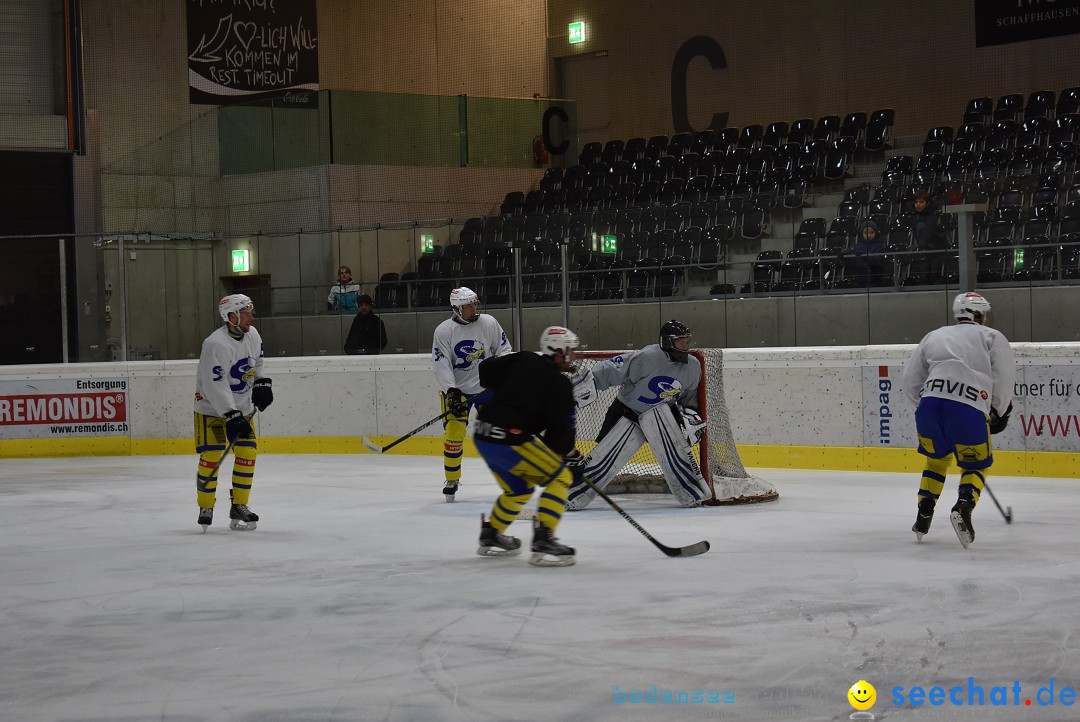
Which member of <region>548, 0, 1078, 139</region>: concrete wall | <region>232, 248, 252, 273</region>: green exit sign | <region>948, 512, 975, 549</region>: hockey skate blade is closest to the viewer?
<region>948, 512, 975, 549</region>: hockey skate blade

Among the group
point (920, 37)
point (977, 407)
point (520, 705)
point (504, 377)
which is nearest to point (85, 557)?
point (504, 377)

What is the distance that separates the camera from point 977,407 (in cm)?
610

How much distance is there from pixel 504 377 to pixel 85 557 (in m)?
2.42

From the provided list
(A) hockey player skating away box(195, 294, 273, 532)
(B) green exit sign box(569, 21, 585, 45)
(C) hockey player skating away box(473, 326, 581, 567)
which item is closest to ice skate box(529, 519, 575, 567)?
(C) hockey player skating away box(473, 326, 581, 567)

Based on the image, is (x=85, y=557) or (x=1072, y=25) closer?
(x=85, y=557)

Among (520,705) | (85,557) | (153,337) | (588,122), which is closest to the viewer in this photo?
(520,705)

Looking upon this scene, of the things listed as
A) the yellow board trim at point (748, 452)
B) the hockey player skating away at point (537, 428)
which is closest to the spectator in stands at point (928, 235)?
the yellow board trim at point (748, 452)

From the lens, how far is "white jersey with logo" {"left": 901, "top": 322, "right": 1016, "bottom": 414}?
241 inches

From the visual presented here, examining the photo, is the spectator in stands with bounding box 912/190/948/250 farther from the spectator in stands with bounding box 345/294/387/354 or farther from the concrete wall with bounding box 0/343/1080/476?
the spectator in stands with bounding box 345/294/387/354

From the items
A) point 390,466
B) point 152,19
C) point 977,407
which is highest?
→ point 152,19

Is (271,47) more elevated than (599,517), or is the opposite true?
(271,47)

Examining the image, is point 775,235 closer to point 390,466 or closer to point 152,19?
point 390,466

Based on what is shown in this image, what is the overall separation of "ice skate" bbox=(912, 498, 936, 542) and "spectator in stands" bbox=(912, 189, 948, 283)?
3611 mm

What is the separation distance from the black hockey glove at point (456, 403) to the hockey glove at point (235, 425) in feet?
6.48
